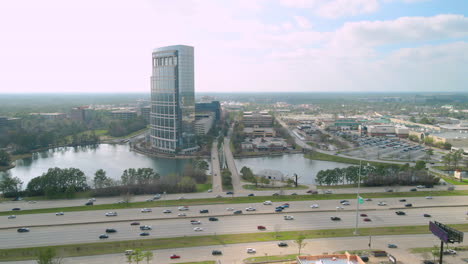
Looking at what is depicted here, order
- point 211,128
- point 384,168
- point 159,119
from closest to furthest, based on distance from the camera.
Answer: point 384,168 → point 159,119 → point 211,128

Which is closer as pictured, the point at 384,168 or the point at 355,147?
the point at 384,168

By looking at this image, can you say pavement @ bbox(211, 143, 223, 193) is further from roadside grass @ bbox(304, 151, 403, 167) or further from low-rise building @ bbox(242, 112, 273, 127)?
low-rise building @ bbox(242, 112, 273, 127)

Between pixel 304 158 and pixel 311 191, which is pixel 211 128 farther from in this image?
pixel 311 191

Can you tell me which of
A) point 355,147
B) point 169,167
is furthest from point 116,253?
point 355,147

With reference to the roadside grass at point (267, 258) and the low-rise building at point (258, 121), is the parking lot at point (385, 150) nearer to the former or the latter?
the low-rise building at point (258, 121)

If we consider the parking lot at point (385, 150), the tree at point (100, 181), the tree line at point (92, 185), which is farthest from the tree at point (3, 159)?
the parking lot at point (385, 150)

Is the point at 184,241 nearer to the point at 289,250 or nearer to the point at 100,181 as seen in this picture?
the point at 289,250
